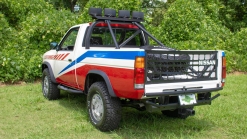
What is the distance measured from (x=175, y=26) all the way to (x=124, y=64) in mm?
8840

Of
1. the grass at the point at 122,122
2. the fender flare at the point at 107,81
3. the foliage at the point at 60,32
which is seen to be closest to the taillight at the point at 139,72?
the fender flare at the point at 107,81

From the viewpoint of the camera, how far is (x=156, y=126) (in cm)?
480

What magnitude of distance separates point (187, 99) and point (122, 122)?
1.40 meters

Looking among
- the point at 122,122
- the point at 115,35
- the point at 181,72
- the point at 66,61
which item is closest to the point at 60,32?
the point at 66,61

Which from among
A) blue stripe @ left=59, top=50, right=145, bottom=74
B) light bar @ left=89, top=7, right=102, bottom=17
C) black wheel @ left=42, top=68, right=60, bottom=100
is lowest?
black wheel @ left=42, top=68, right=60, bottom=100

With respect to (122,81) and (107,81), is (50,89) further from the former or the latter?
(122,81)

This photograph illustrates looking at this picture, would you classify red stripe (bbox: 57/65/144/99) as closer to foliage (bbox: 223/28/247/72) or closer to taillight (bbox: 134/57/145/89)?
taillight (bbox: 134/57/145/89)

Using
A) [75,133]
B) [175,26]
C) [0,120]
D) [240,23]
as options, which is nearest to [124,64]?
[75,133]

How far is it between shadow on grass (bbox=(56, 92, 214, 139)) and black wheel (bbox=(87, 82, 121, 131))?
0.23m

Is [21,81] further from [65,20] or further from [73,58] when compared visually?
[73,58]

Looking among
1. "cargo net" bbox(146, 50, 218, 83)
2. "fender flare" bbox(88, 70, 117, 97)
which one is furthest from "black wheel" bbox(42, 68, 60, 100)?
"cargo net" bbox(146, 50, 218, 83)

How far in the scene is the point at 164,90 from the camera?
12.7 ft

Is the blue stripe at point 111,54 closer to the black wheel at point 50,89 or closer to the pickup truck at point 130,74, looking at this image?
the pickup truck at point 130,74

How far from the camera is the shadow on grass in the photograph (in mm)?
4418
